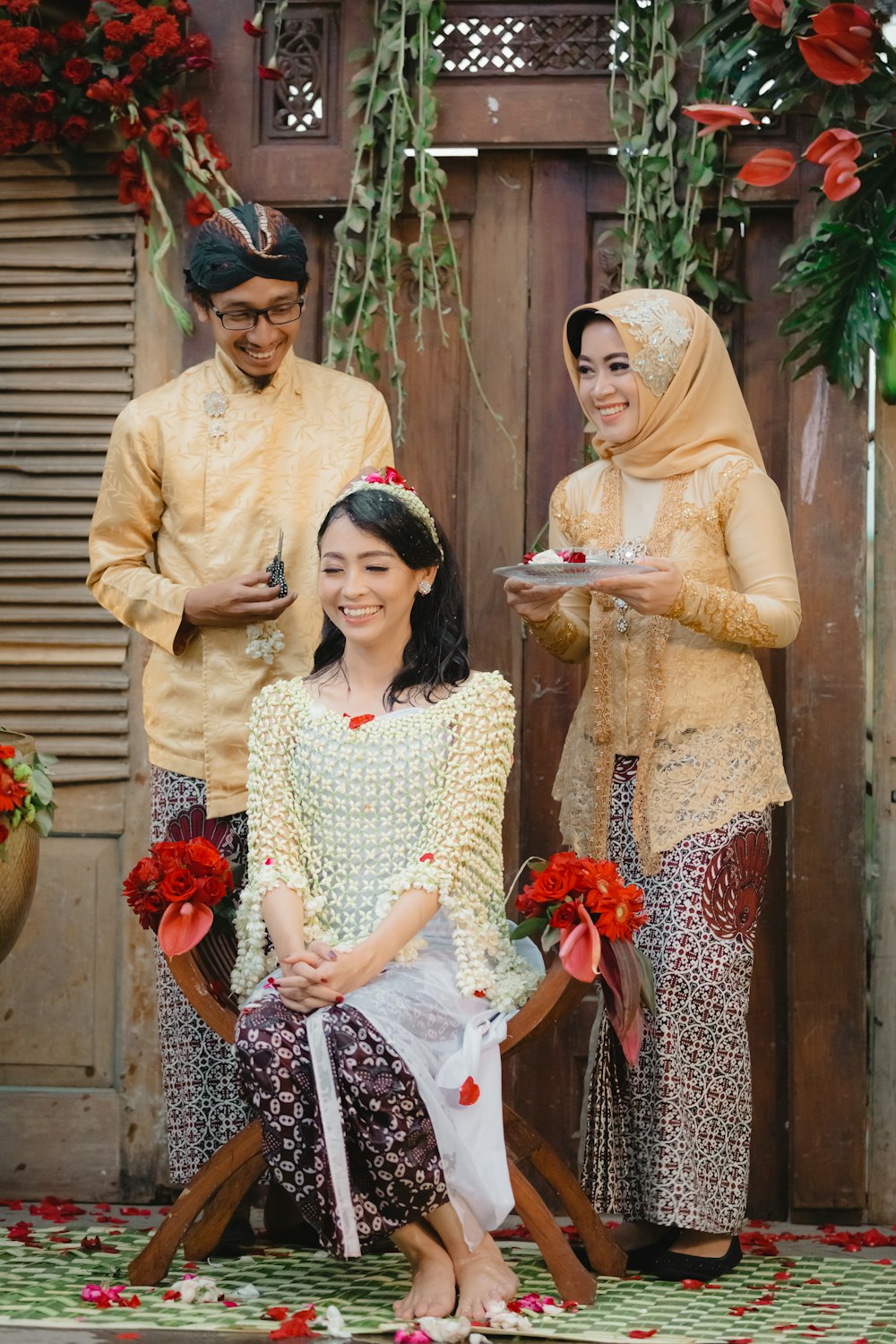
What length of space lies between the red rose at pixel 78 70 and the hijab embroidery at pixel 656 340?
1499 millimetres

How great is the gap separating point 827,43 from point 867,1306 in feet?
8.53

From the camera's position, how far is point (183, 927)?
→ 320 cm

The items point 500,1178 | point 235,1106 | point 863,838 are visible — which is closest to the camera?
point 500,1178

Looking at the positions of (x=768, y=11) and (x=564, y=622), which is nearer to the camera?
(x=564, y=622)

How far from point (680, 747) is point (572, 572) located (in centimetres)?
45

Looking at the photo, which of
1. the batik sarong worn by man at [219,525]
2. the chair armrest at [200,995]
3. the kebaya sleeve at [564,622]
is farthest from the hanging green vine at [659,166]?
the chair armrest at [200,995]

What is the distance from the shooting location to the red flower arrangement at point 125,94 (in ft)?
13.1

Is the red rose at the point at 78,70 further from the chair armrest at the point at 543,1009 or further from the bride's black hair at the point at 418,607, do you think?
the chair armrest at the point at 543,1009

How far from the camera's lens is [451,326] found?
4254 millimetres

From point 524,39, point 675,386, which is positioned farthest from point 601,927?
point 524,39

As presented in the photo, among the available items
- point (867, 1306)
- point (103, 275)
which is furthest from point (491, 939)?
point (103, 275)

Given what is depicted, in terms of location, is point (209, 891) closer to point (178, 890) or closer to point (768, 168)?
point (178, 890)

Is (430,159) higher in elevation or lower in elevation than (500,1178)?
higher

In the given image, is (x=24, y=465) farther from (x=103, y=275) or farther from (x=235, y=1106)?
(x=235, y=1106)
